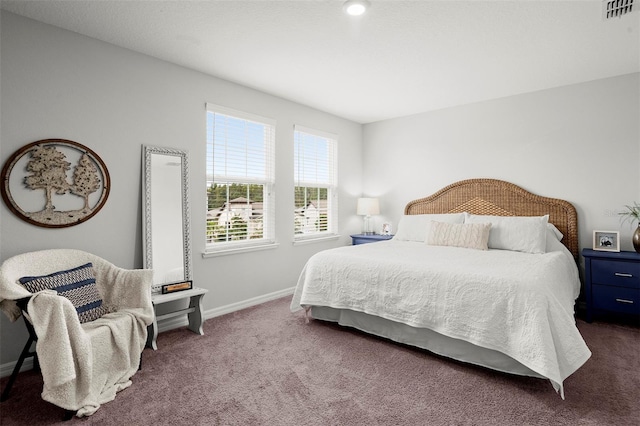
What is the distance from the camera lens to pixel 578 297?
376 centimetres

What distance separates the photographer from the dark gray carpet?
1.93 meters

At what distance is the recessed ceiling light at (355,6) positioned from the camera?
2303mm

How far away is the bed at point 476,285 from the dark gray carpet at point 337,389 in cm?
16

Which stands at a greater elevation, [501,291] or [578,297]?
[501,291]

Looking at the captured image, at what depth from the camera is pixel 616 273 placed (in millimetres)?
3318

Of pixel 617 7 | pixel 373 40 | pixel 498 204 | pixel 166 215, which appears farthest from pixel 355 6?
pixel 498 204

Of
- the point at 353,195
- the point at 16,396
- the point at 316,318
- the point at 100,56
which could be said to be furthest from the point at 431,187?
the point at 16,396

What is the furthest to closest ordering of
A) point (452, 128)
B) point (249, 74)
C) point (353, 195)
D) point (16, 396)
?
point (353, 195), point (452, 128), point (249, 74), point (16, 396)

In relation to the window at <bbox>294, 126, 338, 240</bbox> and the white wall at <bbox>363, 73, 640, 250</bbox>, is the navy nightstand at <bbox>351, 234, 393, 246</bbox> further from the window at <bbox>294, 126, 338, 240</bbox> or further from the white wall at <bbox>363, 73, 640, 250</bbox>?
the white wall at <bbox>363, 73, 640, 250</bbox>

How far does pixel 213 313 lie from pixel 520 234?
132 inches

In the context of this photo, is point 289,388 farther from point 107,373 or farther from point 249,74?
point 249,74

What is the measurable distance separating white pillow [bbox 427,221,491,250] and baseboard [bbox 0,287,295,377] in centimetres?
196

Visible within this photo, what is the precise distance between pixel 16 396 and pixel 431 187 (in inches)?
189

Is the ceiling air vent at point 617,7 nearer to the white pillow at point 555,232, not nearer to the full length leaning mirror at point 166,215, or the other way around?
the white pillow at point 555,232
